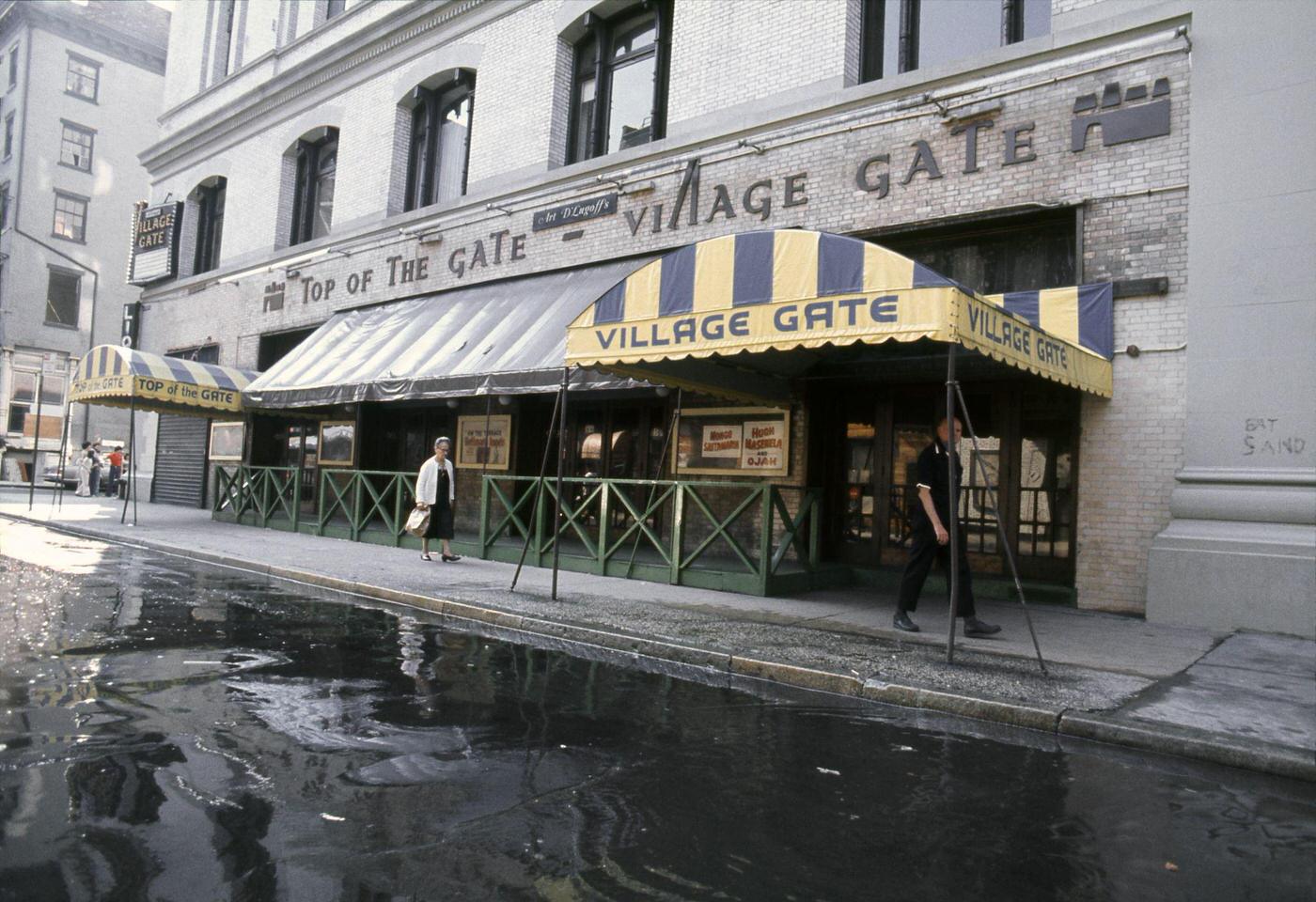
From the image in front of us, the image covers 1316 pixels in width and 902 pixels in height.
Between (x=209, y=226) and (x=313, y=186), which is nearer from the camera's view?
(x=313, y=186)

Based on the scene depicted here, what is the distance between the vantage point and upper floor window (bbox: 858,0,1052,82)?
10.4 meters

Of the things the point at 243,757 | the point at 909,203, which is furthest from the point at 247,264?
the point at 243,757

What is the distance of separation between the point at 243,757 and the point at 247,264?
1965 cm

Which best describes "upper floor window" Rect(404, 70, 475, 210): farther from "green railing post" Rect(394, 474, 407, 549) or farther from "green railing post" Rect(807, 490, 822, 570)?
"green railing post" Rect(807, 490, 822, 570)

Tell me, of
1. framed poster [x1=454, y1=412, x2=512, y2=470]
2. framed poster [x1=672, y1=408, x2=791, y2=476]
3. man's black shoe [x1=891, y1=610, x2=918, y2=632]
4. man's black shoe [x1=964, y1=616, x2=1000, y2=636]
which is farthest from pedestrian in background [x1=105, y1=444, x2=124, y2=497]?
man's black shoe [x1=964, y1=616, x2=1000, y2=636]

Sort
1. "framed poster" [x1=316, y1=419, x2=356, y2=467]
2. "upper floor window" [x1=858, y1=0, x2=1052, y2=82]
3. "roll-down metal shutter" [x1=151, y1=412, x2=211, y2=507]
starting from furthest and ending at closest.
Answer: "roll-down metal shutter" [x1=151, y1=412, x2=211, y2=507] → "framed poster" [x1=316, y1=419, x2=356, y2=467] → "upper floor window" [x1=858, y1=0, x2=1052, y2=82]

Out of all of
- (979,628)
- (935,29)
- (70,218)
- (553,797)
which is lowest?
(553,797)

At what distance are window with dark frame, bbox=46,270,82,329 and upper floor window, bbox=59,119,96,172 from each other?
518 centimetres

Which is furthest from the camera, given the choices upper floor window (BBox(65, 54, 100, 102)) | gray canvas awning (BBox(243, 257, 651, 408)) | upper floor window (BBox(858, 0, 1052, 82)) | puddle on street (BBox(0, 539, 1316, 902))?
upper floor window (BBox(65, 54, 100, 102))

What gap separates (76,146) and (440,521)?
38.4 metres

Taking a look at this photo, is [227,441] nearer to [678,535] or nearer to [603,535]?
[603,535]

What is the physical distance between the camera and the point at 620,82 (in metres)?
14.8

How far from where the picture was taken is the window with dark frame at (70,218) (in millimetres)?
38438

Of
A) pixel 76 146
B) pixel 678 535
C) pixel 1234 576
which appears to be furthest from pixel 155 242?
pixel 1234 576
